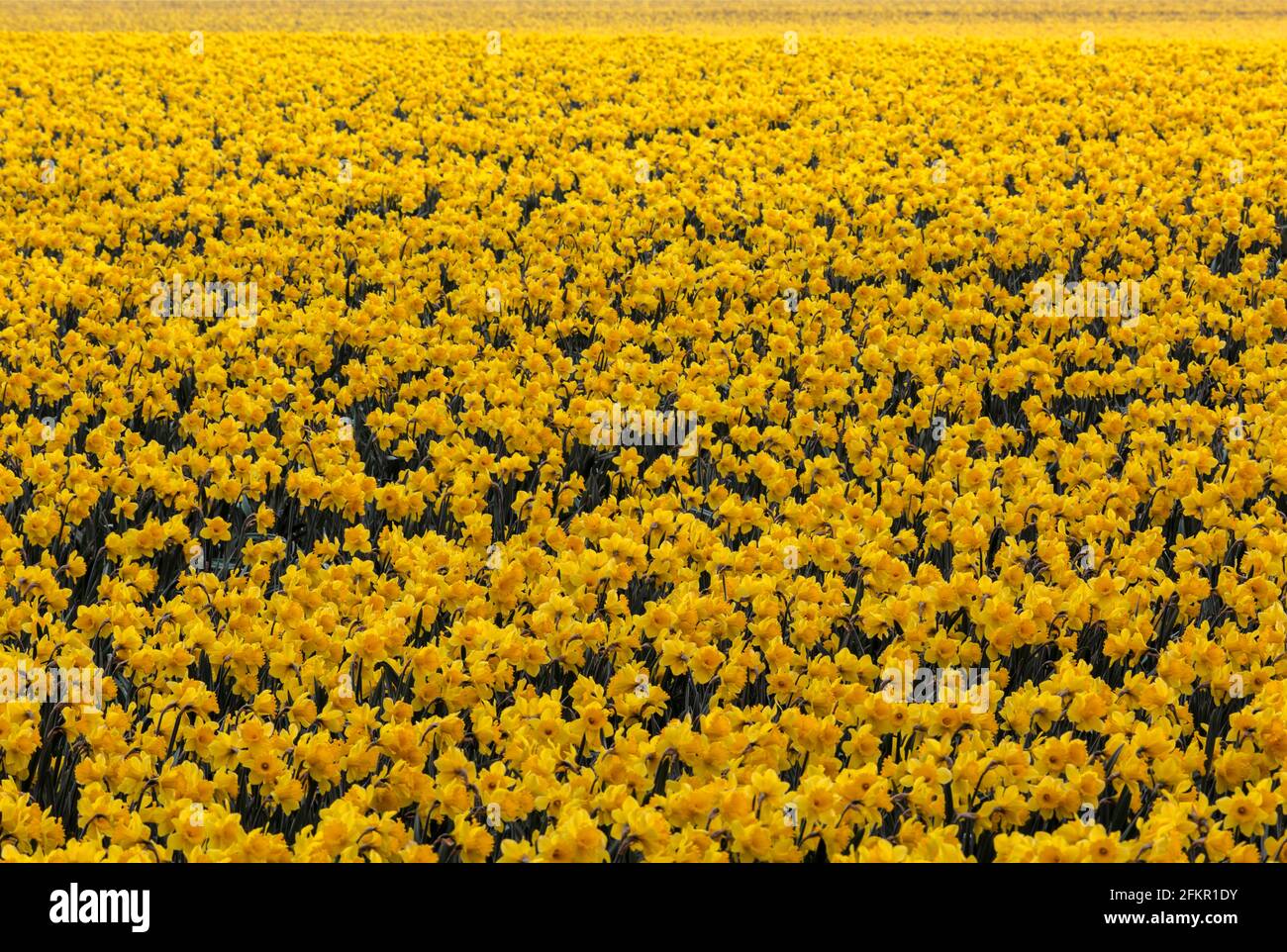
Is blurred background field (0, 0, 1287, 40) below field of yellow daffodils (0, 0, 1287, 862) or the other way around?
the other way around

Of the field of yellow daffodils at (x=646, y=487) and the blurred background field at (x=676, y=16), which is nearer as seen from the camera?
the field of yellow daffodils at (x=646, y=487)

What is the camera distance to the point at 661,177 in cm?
1426

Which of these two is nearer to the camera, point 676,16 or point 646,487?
point 646,487

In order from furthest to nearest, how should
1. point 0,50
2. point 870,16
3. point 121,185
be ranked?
1. point 870,16
2. point 0,50
3. point 121,185

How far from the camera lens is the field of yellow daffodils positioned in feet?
14.2

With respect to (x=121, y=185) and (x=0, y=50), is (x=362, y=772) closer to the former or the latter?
(x=121, y=185)

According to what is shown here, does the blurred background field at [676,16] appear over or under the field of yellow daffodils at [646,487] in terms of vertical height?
over

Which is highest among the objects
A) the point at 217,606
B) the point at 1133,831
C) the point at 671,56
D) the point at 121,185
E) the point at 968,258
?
the point at 671,56

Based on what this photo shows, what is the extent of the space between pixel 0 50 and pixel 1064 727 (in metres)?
A: 22.2

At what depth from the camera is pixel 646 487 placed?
24.1 feet

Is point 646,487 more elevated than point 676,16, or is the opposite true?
point 676,16

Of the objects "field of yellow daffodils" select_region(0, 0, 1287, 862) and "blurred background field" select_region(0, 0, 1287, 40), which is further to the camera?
"blurred background field" select_region(0, 0, 1287, 40)

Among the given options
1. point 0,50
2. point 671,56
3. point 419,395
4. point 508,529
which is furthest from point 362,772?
point 0,50

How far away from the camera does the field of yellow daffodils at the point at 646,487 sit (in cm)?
432
